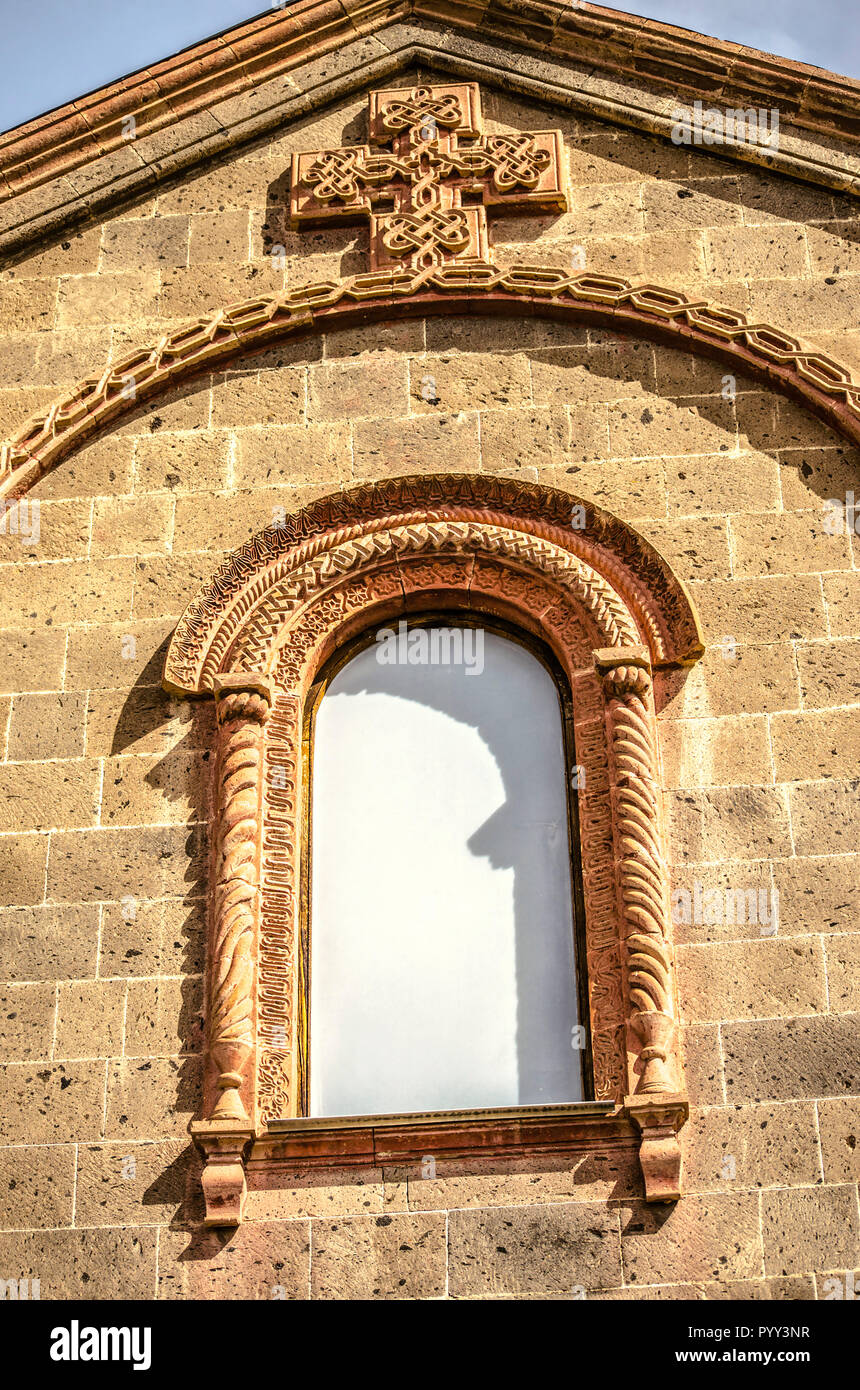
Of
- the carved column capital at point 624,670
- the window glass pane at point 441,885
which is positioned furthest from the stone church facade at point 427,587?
the window glass pane at point 441,885

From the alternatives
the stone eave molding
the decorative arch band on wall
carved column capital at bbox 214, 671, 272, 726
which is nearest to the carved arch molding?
carved column capital at bbox 214, 671, 272, 726

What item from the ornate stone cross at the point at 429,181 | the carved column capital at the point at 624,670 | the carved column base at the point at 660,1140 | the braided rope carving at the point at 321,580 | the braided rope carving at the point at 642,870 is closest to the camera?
the carved column base at the point at 660,1140

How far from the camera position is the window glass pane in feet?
27.2

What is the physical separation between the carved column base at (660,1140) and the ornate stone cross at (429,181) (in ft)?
14.8

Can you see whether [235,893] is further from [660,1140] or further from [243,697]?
[660,1140]

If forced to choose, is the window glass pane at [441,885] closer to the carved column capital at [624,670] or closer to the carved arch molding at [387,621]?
the carved arch molding at [387,621]

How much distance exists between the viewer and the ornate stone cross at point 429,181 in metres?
10.3

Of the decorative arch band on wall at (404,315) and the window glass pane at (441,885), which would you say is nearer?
the window glass pane at (441,885)

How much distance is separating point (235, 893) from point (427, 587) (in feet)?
5.81

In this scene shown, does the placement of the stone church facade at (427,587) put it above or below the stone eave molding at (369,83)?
below

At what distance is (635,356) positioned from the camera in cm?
990

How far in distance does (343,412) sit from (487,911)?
2.67 meters

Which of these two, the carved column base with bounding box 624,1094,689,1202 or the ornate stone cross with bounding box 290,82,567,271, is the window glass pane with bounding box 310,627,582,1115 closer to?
the carved column base with bounding box 624,1094,689,1202

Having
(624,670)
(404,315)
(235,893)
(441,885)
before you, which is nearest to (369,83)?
(404,315)
